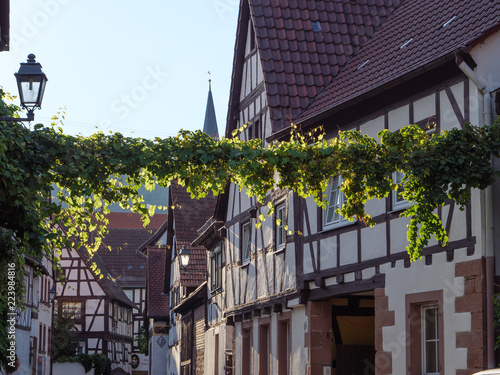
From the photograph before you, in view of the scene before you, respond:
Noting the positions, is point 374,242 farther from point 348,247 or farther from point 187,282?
point 187,282

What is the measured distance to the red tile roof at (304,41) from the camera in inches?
729

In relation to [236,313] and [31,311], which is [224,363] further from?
[31,311]

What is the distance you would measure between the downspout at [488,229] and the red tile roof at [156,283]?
34.6 metres

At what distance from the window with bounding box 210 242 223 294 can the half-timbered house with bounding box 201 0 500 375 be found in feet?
1.42

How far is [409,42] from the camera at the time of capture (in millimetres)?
16047

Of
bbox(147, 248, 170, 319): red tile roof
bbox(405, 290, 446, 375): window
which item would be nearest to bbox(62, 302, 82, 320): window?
bbox(147, 248, 170, 319): red tile roof

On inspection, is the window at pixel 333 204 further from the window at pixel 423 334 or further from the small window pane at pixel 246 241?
the small window pane at pixel 246 241

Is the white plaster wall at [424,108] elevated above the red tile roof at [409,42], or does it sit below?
below

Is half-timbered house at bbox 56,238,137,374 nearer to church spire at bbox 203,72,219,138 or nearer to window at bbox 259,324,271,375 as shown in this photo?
church spire at bbox 203,72,219,138

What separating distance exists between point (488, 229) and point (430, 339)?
7.52 ft

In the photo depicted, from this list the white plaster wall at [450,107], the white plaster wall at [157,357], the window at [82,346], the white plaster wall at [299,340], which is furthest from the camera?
the window at [82,346]

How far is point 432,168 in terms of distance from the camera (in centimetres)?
1144

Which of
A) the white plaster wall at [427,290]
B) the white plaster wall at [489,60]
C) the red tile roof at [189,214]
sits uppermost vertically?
the red tile roof at [189,214]

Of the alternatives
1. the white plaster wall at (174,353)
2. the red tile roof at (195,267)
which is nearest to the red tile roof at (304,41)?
the red tile roof at (195,267)
